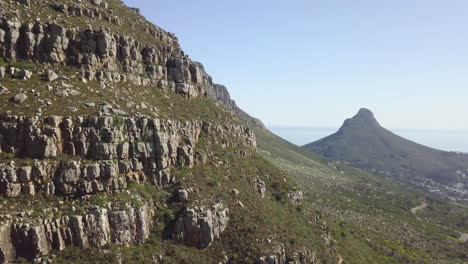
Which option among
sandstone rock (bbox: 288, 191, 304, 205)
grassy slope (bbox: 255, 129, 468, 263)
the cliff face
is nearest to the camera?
the cliff face

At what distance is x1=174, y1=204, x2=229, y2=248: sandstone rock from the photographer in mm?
52281

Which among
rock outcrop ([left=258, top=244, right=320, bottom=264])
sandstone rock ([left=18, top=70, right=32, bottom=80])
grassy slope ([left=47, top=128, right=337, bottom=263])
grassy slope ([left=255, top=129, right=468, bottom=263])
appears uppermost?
sandstone rock ([left=18, top=70, right=32, bottom=80])

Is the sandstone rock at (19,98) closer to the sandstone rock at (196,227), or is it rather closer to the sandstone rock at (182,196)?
the sandstone rock at (182,196)

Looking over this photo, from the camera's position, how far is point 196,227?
173 ft

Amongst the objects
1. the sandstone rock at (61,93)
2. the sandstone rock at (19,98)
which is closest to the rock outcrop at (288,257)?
the sandstone rock at (61,93)

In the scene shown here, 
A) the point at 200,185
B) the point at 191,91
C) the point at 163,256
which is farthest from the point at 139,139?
the point at 191,91

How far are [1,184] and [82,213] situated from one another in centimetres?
991

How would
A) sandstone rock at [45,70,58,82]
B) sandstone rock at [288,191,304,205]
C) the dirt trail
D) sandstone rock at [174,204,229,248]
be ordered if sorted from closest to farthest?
sandstone rock at [174,204,229,248] → sandstone rock at [45,70,58,82] → sandstone rock at [288,191,304,205] → the dirt trail

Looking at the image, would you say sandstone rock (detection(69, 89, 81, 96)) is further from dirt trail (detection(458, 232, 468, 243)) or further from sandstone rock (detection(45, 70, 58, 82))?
dirt trail (detection(458, 232, 468, 243))

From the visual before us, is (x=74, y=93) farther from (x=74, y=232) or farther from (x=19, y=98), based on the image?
(x=74, y=232)

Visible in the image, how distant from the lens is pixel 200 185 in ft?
194

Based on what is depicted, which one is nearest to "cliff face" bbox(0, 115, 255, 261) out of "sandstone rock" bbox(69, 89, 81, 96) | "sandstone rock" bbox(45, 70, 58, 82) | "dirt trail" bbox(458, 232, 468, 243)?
"sandstone rock" bbox(69, 89, 81, 96)

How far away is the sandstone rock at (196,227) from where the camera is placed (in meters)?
52.3

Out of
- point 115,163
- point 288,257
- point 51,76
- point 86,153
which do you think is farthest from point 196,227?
point 51,76
